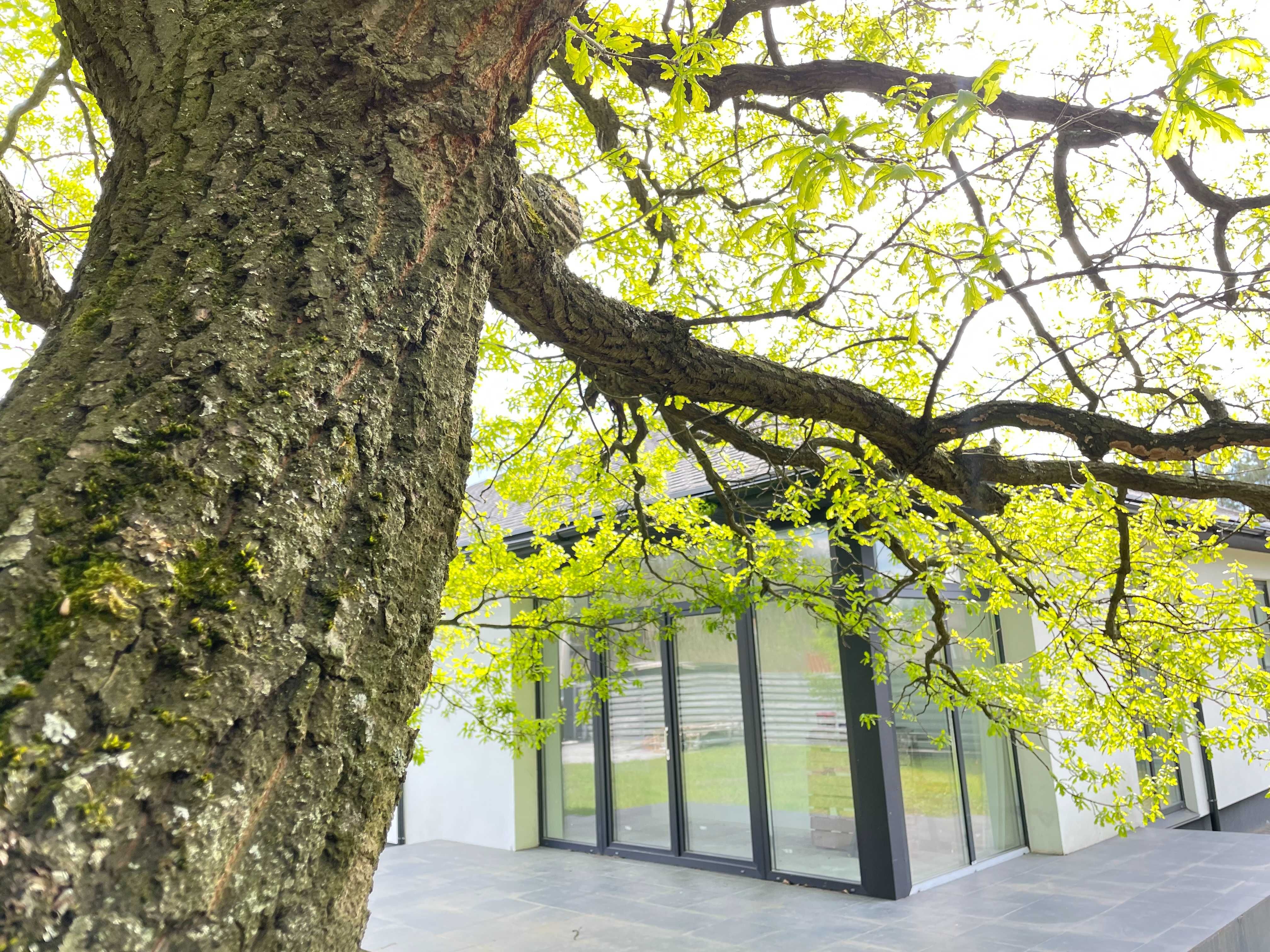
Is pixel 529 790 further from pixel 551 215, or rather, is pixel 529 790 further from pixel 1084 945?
pixel 551 215

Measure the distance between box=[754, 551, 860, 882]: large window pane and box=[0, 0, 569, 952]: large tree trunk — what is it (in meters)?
6.07

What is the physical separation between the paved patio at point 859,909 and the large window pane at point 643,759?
0.39 metres

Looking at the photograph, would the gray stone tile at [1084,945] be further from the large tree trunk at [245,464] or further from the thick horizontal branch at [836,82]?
the large tree trunk at [245,464]

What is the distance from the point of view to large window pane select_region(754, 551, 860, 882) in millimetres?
6965

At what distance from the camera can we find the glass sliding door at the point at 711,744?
7.71 metres

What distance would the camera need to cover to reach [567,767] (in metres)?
9.38

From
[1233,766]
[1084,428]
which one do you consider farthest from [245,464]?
[1233,766]

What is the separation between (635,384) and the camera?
3.17 metres

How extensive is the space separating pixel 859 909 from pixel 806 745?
4.54 ft

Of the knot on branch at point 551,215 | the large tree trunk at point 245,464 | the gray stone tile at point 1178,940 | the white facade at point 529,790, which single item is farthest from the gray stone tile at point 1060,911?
the large tree trunk at point 245,464

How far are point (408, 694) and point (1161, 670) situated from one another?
13.0 ft

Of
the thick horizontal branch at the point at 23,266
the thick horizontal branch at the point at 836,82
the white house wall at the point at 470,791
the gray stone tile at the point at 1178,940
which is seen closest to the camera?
the thick horizontal branch at the point at 23,266

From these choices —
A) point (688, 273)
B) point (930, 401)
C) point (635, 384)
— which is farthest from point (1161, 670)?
point (688, 273)

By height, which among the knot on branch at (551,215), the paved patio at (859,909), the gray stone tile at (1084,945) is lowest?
the paved patio at (859,909)
